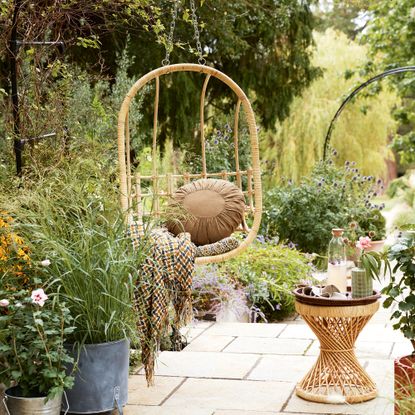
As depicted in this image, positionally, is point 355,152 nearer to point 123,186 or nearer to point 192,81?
point 192,81

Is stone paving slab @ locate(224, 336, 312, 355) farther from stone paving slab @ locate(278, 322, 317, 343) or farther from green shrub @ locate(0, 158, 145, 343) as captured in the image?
green shrub @ locate(0, 158, 145, 343)

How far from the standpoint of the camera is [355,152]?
13.8m

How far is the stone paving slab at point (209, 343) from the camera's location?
406cm

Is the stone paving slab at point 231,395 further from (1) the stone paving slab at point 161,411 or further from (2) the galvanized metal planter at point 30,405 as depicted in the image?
(2) the galvanized metal planter at point 30,405

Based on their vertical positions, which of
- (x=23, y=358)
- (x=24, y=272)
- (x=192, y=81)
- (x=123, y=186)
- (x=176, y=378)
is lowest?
(x=176, y=378)

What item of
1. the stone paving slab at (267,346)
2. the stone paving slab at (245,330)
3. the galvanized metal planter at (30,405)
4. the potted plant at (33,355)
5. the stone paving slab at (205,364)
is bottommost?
the stone paving slab at (245,330)

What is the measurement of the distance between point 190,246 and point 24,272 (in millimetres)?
789

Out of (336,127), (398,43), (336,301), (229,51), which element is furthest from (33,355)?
(336,127)

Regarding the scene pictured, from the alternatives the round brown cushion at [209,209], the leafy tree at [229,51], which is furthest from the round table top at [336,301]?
the leafy tree at [229,51]

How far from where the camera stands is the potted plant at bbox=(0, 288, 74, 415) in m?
2.69

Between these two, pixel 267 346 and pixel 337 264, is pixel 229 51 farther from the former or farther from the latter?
pixel 337 264

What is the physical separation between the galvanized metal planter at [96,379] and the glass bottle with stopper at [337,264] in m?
0.97

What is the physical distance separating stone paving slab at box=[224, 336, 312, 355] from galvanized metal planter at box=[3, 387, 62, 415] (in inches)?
55.3

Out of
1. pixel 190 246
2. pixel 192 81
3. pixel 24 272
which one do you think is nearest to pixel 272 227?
pixel 192 81
